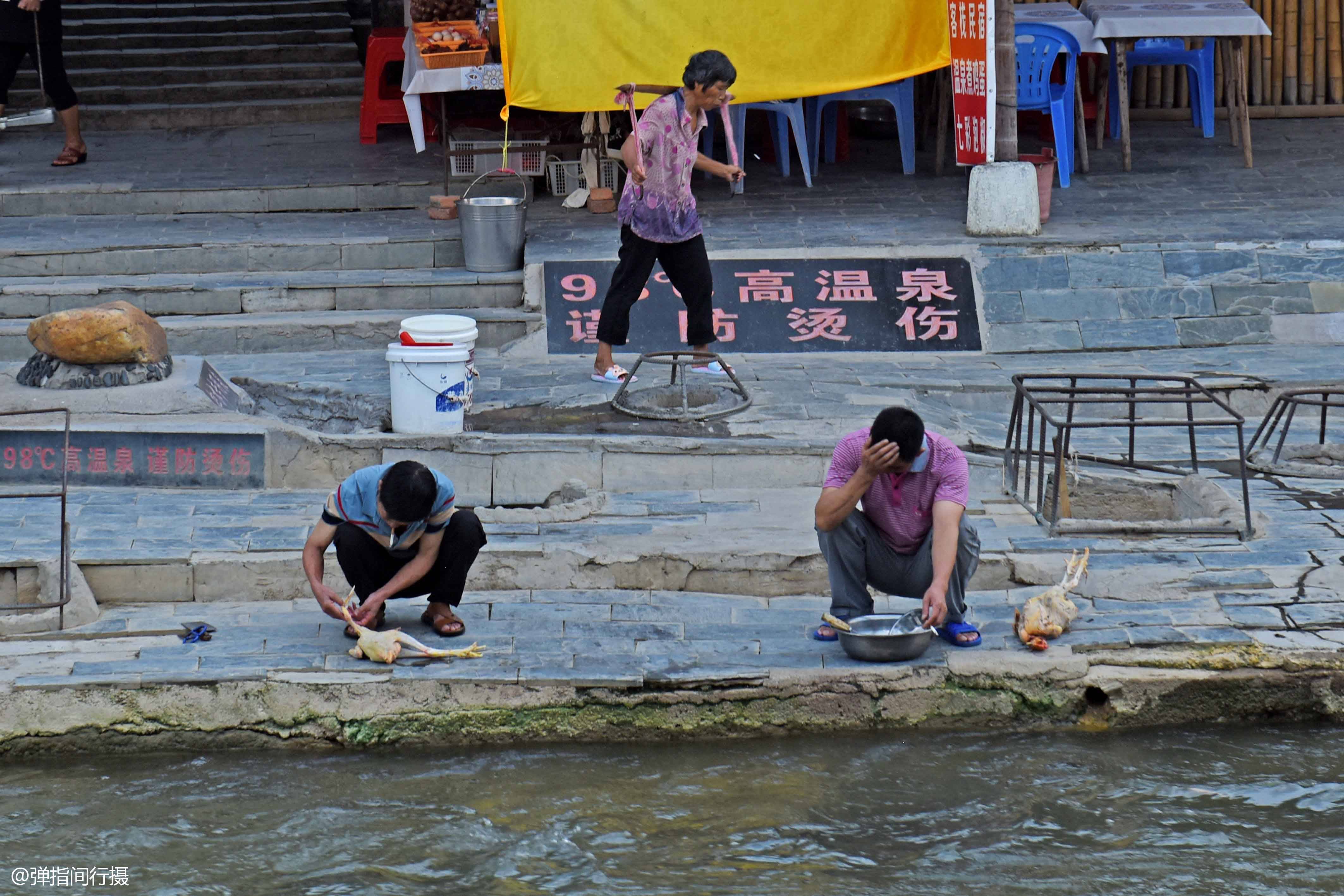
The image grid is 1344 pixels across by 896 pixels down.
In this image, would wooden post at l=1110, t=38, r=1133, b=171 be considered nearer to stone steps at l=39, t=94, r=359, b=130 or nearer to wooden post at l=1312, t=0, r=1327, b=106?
wooden post at l=1312, t=0, r=1327, b=106

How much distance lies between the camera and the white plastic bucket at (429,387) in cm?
727

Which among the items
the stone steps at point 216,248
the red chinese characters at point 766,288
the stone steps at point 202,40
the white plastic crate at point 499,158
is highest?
the stone steps at point 202,40

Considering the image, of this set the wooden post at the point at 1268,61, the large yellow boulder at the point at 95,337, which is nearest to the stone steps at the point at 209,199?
the large yellow boulder at the point at 95,337

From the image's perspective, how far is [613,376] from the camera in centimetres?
830

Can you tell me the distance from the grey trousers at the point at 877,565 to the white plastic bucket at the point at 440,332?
2.71 m

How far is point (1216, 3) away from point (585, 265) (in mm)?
6077

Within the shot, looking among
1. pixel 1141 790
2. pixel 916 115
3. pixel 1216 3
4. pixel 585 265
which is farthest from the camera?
pixel 916 115

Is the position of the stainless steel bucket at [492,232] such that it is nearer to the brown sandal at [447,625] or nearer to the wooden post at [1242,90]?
the brown sandal at [447,625]

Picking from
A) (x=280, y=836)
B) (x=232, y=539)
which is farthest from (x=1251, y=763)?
(x=232, y=539)

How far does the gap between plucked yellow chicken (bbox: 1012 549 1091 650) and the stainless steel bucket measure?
5.14 metres

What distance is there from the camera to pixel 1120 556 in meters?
6.27

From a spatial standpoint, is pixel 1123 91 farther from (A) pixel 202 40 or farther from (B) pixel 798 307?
(A) pixel 202 40

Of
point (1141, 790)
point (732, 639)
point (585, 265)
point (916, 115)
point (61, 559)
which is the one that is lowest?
point (1141, 790)

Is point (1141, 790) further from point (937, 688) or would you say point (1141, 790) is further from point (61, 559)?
point (61, 559)
